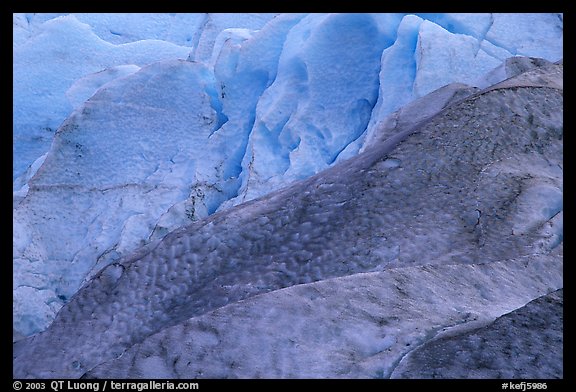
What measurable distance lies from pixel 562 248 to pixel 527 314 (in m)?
0.90

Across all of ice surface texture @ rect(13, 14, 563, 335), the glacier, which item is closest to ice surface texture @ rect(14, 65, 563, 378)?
the glacier

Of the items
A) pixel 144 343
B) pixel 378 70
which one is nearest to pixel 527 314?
pixel 144 343

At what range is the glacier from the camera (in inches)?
236

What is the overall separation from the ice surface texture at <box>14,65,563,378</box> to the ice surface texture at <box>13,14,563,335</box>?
1.61 meters

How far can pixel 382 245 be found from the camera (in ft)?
11.7

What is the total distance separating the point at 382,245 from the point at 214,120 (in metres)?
3.60

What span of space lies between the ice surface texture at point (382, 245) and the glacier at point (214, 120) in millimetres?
1299

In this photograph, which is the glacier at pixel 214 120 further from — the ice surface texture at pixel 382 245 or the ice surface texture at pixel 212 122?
the ice surface texture at pixel 382 245

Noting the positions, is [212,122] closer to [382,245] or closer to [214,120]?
[214,120]

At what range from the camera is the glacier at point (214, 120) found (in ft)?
19.6

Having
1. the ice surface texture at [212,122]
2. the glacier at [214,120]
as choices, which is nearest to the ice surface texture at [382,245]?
the glacier at [214,120]

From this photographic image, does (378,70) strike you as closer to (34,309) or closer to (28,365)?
(34,309)

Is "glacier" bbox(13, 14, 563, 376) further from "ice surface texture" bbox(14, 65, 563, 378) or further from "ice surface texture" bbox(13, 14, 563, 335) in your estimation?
"ice surface texture" bbox(14, 65, 563, 378)

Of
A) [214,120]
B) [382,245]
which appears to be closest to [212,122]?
[214,120]
